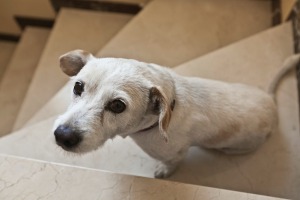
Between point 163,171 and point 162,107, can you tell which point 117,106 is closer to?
point 162,107

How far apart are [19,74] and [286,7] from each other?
2255 mm

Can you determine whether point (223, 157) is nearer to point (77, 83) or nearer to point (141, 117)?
point (141, 117)

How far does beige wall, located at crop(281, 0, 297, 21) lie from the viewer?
7.92 feet

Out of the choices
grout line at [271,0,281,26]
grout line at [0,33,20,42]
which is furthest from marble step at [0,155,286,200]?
grout line at [0,33,20,42]

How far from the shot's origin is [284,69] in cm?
220

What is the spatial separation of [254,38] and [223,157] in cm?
92

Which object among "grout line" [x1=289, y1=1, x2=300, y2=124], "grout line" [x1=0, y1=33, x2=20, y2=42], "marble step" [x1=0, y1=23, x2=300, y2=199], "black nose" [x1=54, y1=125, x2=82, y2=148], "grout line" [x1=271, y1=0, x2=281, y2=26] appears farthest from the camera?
"grout line" [x1=0, y1=33, x2=20, y2=42]

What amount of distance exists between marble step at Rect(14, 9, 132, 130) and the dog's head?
4.87 ft

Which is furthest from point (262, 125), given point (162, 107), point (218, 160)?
point (162, 107)

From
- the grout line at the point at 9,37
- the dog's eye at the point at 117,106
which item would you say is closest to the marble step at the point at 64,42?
the grout line at the point at 9,37

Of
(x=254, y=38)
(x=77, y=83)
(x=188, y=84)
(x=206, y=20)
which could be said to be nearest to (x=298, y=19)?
(x=254, y=38)

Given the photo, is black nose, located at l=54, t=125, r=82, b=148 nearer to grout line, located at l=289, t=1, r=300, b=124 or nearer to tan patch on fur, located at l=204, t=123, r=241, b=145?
tan patch on fur, located at l=204, t=123, r=241, b=145

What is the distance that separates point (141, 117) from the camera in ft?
4.88

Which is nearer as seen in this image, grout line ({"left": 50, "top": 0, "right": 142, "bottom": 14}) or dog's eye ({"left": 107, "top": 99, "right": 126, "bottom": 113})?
dog's eye ({"left": 107, "top": 99, "right": 126, "bottom": 113})
